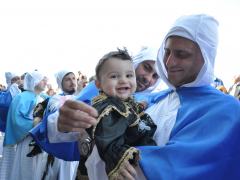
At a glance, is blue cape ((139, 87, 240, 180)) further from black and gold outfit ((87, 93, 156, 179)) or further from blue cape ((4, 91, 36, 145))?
blue cape ((4, 91, 36, 145))

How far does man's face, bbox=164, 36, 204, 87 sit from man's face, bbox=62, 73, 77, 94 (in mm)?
4223

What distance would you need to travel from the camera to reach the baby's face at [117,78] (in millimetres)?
2129

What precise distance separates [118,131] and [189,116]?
433 millimetres

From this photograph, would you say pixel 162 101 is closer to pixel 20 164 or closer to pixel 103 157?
pixel 103 157

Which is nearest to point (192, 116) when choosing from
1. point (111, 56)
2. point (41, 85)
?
point (111, 56)

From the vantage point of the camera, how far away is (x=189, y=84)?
7.48 ft

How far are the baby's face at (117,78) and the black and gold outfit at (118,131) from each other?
0.05 m

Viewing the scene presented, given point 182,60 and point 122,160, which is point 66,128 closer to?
point 122,160

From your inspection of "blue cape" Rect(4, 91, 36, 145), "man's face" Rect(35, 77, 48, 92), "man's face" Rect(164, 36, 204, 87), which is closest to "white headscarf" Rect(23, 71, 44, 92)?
"man's face" Rect(35, 77, 48, 92)

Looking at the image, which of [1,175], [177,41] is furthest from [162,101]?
[1,175]

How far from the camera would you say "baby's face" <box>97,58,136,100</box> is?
6.98ft

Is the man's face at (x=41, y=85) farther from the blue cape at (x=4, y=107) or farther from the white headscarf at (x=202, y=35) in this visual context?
the white headscarf at (x=202, y=35)

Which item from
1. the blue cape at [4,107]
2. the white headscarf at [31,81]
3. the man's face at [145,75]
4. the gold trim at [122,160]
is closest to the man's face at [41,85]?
the white headscarf at [31,81]

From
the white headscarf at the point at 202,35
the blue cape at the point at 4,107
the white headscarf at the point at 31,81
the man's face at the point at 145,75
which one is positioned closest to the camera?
the white headscarf at the point at 202,35
